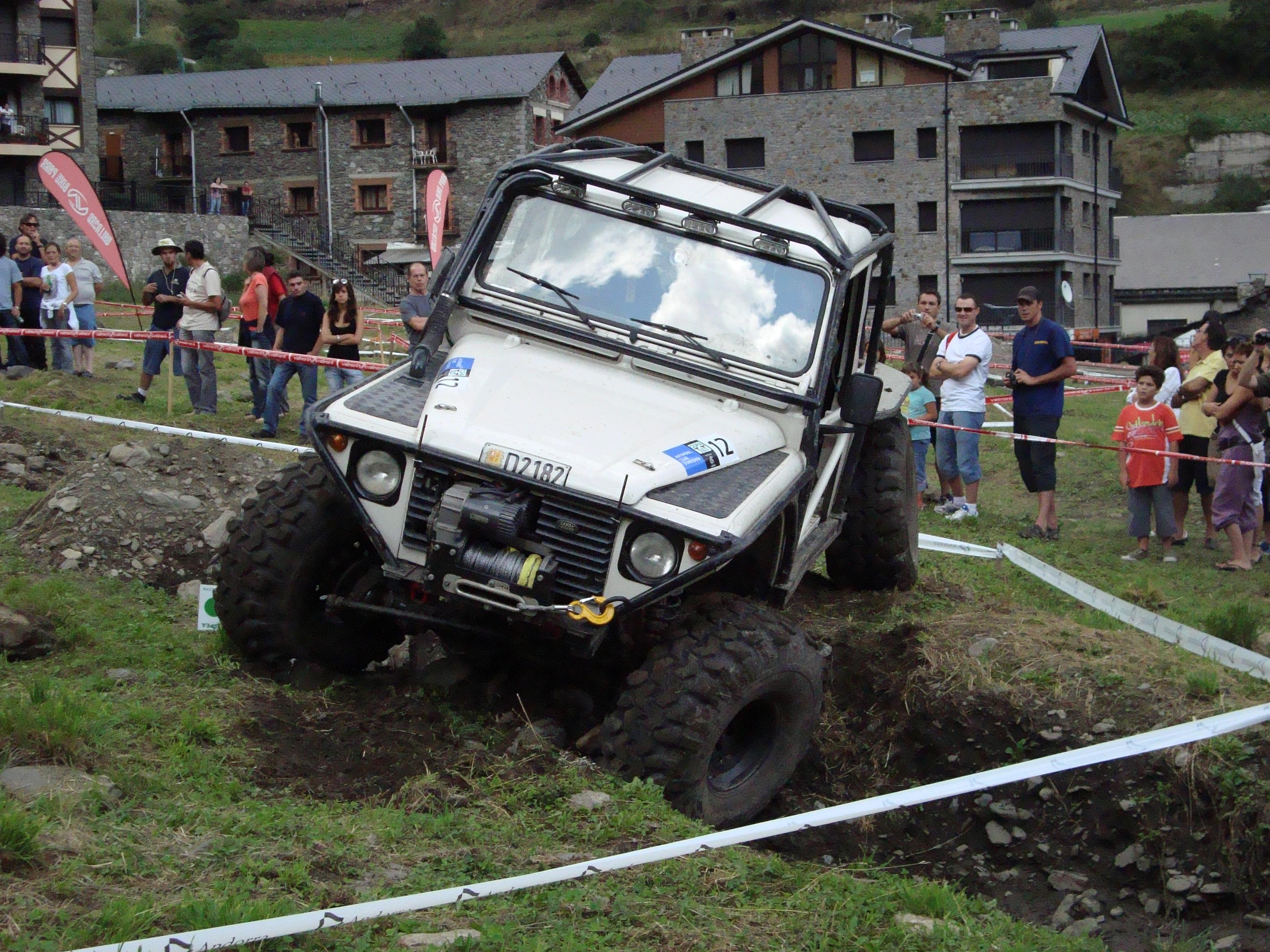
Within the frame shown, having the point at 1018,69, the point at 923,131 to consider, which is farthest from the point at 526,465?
the point at 1018,69

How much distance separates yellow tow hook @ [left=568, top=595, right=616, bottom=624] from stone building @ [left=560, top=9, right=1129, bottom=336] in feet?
143

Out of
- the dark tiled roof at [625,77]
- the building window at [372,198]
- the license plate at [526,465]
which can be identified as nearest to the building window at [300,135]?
the building window at [372,198]

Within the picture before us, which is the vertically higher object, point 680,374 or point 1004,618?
point 680,374

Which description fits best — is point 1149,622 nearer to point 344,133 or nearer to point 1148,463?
point 1148,463

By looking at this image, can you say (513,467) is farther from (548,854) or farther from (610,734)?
(548,854)

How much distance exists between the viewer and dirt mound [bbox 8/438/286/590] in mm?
7895

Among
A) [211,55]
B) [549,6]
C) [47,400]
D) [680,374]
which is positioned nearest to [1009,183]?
[47,400]

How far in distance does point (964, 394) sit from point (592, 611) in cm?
746

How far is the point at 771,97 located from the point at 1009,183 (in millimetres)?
8672

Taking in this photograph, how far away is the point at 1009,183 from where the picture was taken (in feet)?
156

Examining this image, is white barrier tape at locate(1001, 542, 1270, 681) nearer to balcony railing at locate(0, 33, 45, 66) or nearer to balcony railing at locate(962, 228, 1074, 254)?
balcony railing at locate(962, 228, 1074, 254)

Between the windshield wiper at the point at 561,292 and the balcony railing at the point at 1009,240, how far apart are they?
146ft

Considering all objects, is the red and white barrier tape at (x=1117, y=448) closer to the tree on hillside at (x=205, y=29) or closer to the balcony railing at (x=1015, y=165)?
the balcony railing at (x=1015, y=165)

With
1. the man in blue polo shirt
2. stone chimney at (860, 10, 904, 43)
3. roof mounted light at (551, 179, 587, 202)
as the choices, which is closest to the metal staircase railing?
stone chimney at (860, 10, 904, 43)
